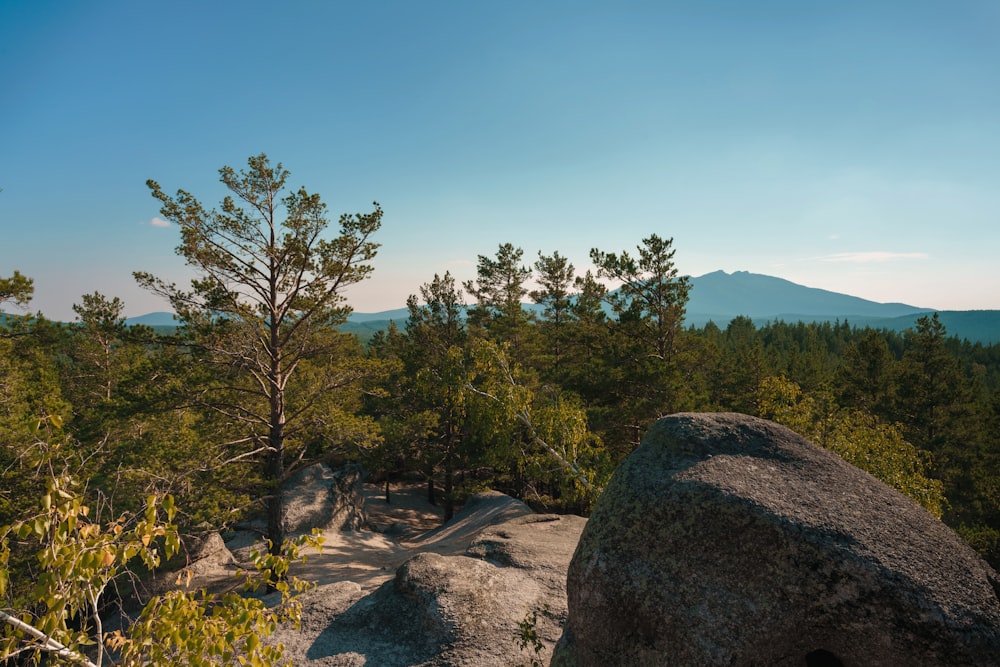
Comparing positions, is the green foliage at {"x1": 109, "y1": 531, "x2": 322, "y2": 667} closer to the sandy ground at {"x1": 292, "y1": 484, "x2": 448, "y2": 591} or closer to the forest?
the forest

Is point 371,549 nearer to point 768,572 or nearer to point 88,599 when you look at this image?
point 88,599

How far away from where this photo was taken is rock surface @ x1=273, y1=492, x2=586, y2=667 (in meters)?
9.19

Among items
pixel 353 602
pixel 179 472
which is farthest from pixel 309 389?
pixel 353 602

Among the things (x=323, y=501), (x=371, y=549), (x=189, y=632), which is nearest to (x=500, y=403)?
(x=189, y=632)

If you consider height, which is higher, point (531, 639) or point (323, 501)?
point (531, 639)

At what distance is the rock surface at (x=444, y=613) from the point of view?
30.2 feet

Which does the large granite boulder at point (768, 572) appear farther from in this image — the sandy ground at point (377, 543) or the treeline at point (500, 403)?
the sandy ground at point (377, 543)

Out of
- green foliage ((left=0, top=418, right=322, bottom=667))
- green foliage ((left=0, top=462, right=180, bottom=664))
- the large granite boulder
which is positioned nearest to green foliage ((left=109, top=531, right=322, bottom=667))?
green foliage ((left=0, top=418, right=322, bottom=667))

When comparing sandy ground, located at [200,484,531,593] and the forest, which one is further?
sandy ground, located at [200,484,531,593]

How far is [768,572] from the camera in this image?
510cm

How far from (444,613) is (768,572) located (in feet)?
22.8

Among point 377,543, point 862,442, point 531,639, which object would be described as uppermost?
point 862,442

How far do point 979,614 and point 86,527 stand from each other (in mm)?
7654

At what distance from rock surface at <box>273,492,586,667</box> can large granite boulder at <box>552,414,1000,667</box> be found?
3.53 meters
